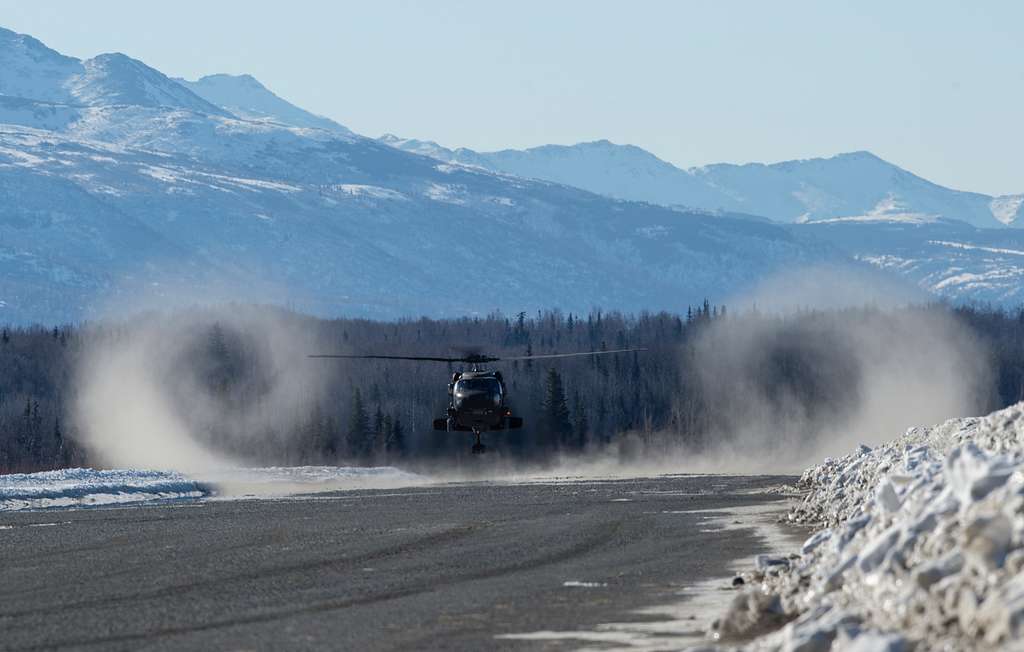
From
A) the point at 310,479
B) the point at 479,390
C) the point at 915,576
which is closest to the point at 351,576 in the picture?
the point at 915,576

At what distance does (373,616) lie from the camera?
29672 millimetres

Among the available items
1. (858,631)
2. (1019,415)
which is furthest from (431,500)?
(858,631)

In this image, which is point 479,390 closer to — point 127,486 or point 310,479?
point 127,486

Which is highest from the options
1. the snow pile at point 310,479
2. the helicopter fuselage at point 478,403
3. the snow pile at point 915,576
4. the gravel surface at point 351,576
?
the helicopter fuselage at point 478,403

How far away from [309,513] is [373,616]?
41.5m

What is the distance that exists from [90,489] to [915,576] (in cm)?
8116

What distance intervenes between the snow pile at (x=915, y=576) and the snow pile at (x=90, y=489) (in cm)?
6290

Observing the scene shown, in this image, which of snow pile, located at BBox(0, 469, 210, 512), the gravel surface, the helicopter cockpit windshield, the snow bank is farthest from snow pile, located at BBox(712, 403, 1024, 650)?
snow pile, located at BBox(0, 469, 210, 512)

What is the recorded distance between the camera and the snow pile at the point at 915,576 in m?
19.2

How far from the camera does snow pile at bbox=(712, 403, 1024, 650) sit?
756 inches

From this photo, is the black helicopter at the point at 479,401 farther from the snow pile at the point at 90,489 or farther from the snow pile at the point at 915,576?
the snow pile at the point at 915,576

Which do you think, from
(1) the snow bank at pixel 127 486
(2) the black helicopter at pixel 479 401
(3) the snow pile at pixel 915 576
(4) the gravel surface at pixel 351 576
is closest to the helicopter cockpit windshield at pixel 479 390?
(2) the black helicopter at pixel 479 401

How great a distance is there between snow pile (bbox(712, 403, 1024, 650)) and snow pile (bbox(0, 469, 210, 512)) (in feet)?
206

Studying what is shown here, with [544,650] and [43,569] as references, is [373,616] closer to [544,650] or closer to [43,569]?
[544,650]
